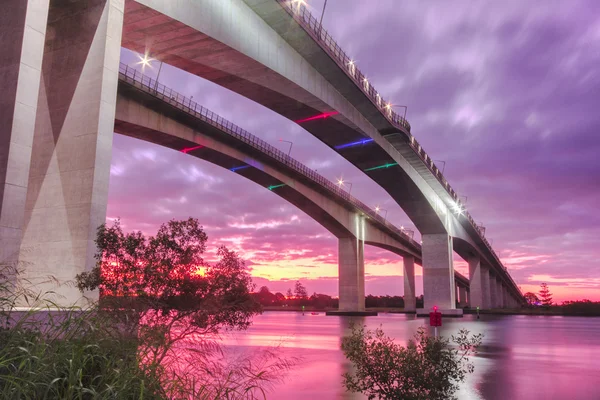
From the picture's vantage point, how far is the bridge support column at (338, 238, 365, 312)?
70562mm

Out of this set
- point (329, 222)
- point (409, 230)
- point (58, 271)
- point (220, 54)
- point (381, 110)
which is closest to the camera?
point (58, 271)

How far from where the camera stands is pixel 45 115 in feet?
54.9

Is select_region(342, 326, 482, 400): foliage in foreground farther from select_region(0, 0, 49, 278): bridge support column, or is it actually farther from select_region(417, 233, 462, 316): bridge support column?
select_region(417, 233, 462, 316): bridge support column

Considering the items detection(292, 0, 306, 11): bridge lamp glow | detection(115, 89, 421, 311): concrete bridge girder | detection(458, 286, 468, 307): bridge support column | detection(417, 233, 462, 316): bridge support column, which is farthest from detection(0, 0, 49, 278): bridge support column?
detection(458, 286, 468, 307): bridge support column

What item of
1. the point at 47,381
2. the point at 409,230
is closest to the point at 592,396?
the point at 47,381

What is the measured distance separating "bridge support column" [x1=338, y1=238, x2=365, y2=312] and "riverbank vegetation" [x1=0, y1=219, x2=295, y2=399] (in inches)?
2289

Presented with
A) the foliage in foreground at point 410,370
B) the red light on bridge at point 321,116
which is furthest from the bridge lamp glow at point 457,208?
the foliage in foreground at point 410,370

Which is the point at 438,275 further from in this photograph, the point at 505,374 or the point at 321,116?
the point at 505,374

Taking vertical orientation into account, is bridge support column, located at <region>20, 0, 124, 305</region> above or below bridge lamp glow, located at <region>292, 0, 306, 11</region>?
below

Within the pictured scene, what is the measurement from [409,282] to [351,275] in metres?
42.0

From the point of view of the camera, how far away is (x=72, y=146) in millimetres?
15852

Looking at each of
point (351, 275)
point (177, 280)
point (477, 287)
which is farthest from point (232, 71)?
point (477, 287)

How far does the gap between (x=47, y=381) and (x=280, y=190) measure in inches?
2108

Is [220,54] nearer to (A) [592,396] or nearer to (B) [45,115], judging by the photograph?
(B) [45,115]
